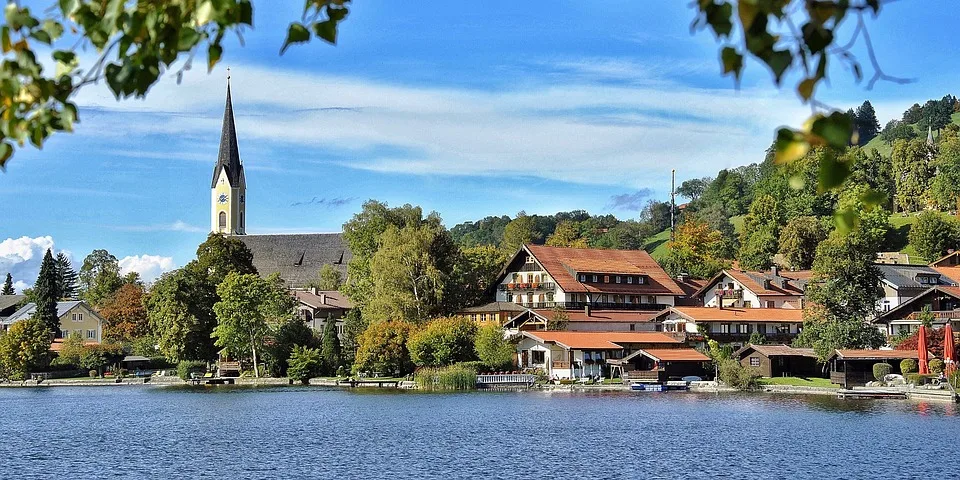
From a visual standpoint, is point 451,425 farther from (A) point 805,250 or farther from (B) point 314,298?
(A) point 805,250

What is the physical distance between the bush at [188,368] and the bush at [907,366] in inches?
1744

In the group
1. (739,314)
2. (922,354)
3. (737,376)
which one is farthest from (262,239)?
(922,354)

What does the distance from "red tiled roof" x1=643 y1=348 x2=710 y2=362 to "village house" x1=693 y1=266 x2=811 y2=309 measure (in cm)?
1311

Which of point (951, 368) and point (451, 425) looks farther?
point (951, 368)

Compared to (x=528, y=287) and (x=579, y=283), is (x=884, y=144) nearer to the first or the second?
(x=579, y=283)

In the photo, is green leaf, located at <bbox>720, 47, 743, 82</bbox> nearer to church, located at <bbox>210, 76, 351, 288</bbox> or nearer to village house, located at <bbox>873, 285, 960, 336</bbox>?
village house, located at <bbox>873, 285, 960, 336</bbox>

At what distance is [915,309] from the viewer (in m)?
64.2

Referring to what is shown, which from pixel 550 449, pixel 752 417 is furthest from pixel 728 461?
pixel 752 417

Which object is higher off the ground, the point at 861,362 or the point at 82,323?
the point at 82,323

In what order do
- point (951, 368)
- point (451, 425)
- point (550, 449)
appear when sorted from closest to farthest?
point (550, 449) → point (451, 425) → point (951, 368)

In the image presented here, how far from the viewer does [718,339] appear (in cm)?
6888

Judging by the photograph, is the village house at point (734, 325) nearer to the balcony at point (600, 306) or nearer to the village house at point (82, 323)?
the balcony at point (600, 306)

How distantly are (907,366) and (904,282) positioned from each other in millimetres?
19959

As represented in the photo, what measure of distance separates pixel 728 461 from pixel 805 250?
2601 inches
